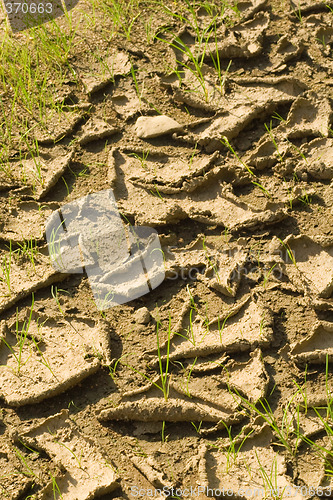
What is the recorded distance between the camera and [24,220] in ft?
7.04

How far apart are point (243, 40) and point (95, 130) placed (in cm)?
76

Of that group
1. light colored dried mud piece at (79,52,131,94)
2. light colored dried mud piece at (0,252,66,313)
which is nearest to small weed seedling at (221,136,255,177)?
light colored dried mud piece at (79,52,131,94)

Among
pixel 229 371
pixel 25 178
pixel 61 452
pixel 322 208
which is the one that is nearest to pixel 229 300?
pixel 229 371

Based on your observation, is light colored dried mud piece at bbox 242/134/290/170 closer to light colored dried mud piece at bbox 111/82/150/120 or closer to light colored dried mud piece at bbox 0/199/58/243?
light colored dried mud piece at bbox 111/82/150/120

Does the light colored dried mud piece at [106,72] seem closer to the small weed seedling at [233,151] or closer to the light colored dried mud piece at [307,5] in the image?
the small weed seedling at [233,151]

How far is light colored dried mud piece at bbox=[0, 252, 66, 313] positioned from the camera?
1.93 meters

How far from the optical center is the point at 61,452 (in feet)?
5.16

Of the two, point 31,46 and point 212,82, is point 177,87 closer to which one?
point 212,82

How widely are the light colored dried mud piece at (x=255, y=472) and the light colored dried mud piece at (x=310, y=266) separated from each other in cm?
47

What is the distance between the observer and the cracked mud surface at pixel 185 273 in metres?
1.54

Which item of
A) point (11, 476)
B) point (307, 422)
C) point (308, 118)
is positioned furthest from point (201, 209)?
point (11, 476)

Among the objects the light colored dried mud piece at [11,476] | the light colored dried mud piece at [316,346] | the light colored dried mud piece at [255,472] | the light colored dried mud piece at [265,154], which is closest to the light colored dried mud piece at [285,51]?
the light colored dried mud piece at [265,154]

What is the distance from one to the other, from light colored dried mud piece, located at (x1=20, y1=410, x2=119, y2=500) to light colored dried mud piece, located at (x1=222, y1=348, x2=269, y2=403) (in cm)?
40

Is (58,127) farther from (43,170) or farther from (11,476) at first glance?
(11,476)
